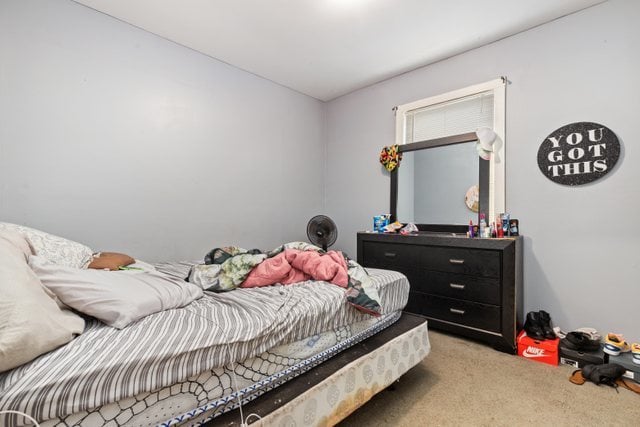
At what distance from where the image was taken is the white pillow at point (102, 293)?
1003 millimetres

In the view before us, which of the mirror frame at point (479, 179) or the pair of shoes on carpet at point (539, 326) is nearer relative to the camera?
the pair of shoes on carpet at point (539, 326)

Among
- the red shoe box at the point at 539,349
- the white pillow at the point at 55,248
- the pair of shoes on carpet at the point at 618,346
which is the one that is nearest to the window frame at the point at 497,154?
the red shoe box at the point at 539,349

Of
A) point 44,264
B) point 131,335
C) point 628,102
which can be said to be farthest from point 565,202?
point 44,264

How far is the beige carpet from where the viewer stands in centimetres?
148

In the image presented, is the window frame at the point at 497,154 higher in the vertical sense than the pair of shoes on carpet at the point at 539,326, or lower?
higher

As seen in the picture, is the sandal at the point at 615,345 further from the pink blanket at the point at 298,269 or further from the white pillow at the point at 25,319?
the white pillow at the point at 25,319

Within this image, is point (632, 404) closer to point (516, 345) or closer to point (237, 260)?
point (516, 345)

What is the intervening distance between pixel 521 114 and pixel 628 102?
25.5 inches

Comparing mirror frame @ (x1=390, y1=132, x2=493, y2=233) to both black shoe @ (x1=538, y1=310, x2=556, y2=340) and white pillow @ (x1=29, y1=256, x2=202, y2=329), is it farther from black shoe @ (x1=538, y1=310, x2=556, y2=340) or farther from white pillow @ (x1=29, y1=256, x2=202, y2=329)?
white pillow @ (x1=29, y1=256, x2=202, y2=329)

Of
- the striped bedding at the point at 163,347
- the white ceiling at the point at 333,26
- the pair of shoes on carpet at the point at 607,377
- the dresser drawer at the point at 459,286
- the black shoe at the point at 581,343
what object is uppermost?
the white ceiling at the point at 333,26

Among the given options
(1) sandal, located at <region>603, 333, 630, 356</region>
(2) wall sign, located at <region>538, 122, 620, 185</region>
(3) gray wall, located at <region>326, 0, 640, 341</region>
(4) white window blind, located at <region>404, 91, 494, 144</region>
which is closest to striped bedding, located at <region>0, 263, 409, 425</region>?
(1) sandal, located at <region>603, 333, 630, 356</region>

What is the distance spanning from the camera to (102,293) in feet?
3.42

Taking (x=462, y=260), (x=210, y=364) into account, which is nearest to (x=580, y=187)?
(x=462, y=260)

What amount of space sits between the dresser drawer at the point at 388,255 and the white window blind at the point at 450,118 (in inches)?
48.9
